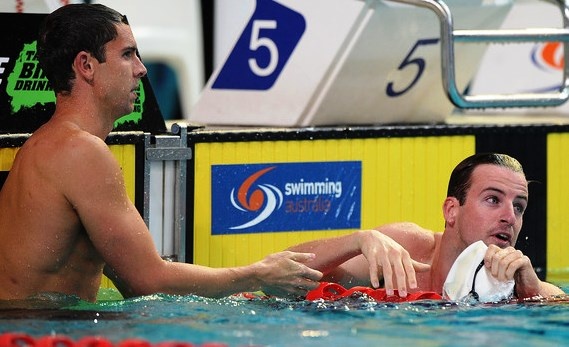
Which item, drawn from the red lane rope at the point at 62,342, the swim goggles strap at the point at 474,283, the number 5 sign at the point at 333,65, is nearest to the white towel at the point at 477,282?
the swim goggles strap at the point at 474,283

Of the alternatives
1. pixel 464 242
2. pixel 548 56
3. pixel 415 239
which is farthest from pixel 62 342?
pixel 548 56

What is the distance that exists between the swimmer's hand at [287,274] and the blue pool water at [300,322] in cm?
7

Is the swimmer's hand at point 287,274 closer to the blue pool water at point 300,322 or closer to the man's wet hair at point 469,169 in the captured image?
the blue pool water at point 300,322

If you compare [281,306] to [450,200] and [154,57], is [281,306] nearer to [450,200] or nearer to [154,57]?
[450,200]

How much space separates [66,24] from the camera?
3885 millimetres

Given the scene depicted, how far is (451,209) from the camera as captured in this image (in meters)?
4.36

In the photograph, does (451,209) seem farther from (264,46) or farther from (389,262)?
(264,46)

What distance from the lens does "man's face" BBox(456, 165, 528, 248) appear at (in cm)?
423

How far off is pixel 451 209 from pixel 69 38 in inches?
51.5

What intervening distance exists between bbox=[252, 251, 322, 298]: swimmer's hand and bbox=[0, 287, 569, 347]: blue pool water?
7 cm

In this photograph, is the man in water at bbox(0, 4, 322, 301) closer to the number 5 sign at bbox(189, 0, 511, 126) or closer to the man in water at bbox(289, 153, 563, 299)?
the man in water at bbox(289, 153, 563, 299)

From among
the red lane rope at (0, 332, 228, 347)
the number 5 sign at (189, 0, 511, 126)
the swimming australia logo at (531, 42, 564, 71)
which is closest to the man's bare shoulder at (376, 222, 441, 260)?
the number 5 sign at (189, 0, 511, 126)

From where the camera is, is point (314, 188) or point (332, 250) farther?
point (314, 188)

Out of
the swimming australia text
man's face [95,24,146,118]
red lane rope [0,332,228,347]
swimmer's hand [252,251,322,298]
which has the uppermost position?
man's face [95,24,146,118]
